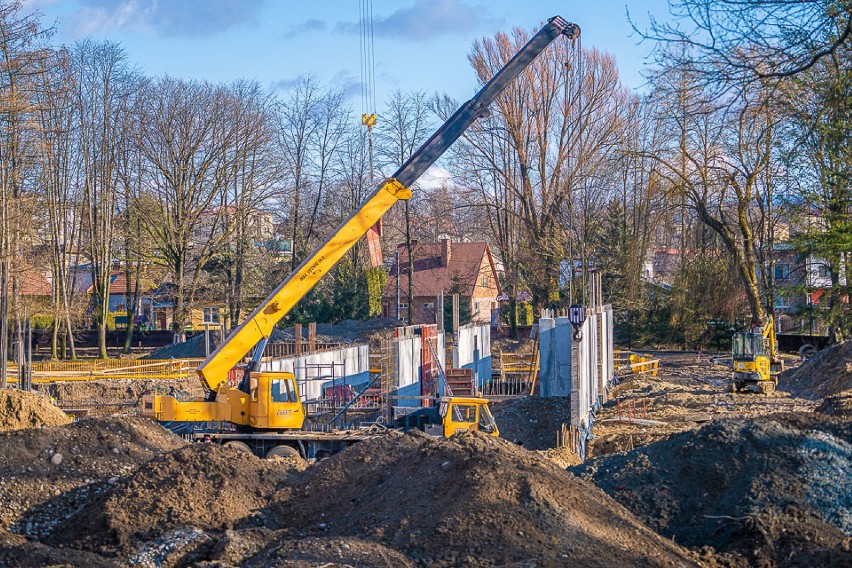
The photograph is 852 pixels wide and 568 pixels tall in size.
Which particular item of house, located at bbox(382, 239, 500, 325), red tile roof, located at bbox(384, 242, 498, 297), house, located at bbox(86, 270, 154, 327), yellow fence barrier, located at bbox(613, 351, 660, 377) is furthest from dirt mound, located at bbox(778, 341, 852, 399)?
house, located at bbox(86, 270, 154, 327)

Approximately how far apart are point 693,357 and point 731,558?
31.0 metres

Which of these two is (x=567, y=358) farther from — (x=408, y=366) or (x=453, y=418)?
(x=453, y=418)

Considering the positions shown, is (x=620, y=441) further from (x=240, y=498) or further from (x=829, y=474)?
(x=240, y=498)

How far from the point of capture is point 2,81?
23.7 metres

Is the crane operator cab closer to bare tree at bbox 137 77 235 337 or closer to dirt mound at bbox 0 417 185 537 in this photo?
dirt mound at bbox 0 417 185 537

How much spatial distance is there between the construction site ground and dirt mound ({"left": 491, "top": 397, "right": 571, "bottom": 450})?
7.15 metres

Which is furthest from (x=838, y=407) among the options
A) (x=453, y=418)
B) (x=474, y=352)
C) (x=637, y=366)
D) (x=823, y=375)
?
(x=637, y=366)

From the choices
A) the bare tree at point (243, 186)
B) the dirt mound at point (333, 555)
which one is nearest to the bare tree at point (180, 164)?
the bare tree at point (243, 186)

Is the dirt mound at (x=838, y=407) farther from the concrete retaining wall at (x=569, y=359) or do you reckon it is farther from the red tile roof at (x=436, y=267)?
the red tile roof at (x=436, y=267)

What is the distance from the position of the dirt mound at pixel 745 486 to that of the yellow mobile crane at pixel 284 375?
4782 millimetres

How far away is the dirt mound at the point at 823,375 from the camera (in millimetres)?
25281

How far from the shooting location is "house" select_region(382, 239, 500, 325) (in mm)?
54719

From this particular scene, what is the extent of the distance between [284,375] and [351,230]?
270 centimetres

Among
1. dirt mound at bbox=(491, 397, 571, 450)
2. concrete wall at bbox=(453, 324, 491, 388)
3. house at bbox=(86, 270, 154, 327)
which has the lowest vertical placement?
dirt mound at bbox=(491, 397, 571, 450)
